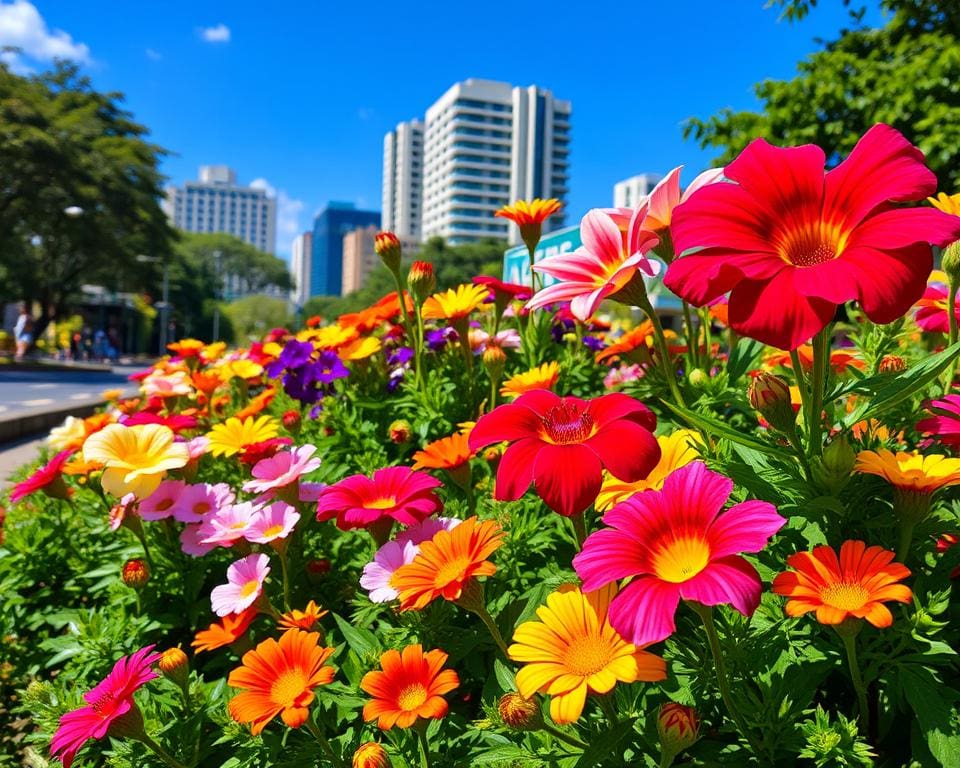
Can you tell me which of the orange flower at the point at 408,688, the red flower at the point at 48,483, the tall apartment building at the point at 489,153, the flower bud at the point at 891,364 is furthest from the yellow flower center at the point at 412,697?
the tall apartment building at the point at 489,153

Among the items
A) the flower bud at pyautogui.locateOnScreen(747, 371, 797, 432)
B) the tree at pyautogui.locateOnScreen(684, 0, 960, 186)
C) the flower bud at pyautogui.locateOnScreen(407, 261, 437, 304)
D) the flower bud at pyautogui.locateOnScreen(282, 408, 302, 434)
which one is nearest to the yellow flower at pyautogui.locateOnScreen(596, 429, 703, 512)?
the flower bud at pyautogui.locateOnScreen(747, 371, 797, 432)

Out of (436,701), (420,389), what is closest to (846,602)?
(436,701)

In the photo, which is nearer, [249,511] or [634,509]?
[634,509]

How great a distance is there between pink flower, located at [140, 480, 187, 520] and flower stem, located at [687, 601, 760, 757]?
113 cm

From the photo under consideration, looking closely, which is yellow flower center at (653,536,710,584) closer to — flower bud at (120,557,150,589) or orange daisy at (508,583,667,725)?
orange daisy at (508,583,667,725)

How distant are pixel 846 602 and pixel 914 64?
856 centimetres

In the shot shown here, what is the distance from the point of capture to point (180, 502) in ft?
4.89

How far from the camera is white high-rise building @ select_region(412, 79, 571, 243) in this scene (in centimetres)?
9519

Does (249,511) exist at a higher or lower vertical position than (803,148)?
lower

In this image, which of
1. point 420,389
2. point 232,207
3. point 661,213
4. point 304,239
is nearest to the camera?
point 661,213

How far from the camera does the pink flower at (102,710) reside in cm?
100

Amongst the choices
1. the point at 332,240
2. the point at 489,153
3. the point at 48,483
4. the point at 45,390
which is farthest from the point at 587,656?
the point at 332,240

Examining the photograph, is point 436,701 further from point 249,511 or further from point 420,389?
point 420,389

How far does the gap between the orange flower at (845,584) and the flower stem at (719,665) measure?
0.09m
